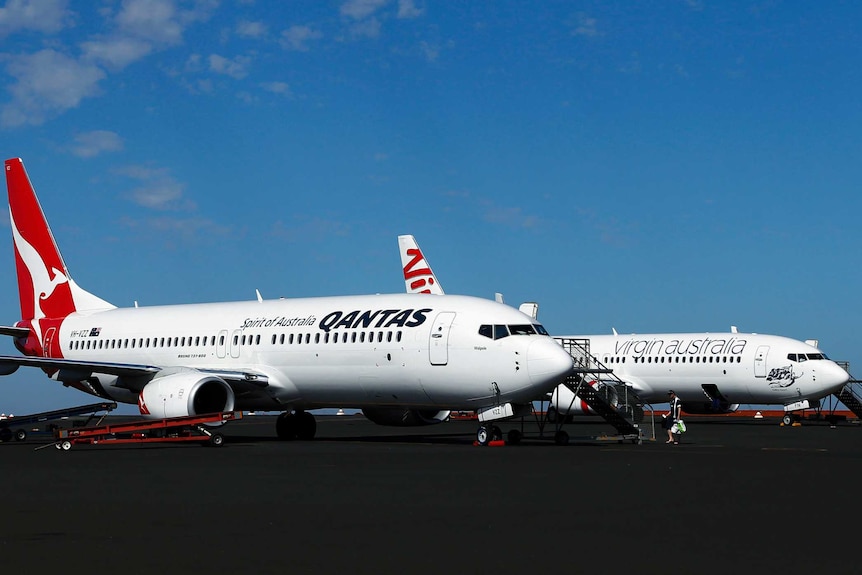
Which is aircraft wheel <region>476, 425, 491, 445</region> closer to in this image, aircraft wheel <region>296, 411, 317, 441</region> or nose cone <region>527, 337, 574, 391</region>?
nose cone <region>527, 337, 574, 391</region>

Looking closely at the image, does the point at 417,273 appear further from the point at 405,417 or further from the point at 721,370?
the point at 405,417

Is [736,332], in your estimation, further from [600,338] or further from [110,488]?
[110,488]

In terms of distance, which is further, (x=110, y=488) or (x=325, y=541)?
(x=110, y=488)

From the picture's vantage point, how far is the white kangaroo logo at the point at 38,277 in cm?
4022

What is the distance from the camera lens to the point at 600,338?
55.1m

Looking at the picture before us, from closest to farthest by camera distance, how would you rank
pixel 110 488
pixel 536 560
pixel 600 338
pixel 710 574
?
pixel 710 574
pixel 536 560
pixel 110 488
pixel 600 338

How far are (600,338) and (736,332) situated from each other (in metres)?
7.43

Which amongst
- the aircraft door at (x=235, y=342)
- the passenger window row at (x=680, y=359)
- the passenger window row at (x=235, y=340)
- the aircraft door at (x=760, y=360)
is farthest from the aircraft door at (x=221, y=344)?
the aircraft door at (x=760, y=360)

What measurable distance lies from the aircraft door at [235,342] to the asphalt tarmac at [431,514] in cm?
1029

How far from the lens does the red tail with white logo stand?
4016cm

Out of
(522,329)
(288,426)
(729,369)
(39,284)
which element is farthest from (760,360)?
(39,284)

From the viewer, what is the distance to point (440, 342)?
95.1 ft

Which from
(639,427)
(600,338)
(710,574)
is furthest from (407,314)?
(600,338)

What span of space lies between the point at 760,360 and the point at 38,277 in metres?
29.6
